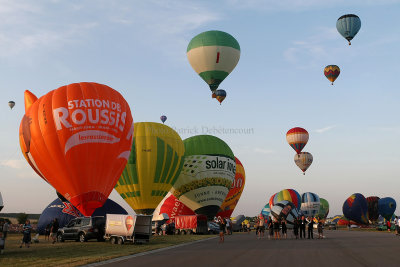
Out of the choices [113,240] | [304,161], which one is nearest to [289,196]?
[304,161]

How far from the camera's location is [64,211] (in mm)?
43750

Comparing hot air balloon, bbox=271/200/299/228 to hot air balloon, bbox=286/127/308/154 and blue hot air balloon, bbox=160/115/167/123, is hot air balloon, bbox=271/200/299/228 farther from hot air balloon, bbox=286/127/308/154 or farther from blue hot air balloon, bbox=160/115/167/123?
hot air balloon, bbox=286/127/308/154

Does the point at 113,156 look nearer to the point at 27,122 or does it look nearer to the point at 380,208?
the point at 27,122

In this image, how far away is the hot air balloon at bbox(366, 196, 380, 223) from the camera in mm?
87812

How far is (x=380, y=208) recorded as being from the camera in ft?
297

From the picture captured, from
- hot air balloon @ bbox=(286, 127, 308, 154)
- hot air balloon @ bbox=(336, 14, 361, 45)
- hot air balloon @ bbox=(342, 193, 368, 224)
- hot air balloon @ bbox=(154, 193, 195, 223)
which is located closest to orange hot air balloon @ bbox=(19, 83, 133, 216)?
hot air balloon @ bbox=(154, 193, 195, 223)

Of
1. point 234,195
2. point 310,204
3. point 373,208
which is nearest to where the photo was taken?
point 234,195

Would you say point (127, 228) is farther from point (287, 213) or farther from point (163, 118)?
point (163, 118)

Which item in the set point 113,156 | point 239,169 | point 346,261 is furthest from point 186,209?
point 346,261

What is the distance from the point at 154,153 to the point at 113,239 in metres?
15.4

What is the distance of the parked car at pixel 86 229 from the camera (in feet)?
108

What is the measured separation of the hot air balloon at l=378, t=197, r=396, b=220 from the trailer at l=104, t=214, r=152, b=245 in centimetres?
6992

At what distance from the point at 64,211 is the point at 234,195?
2614cm

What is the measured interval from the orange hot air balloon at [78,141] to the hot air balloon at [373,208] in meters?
64.9
